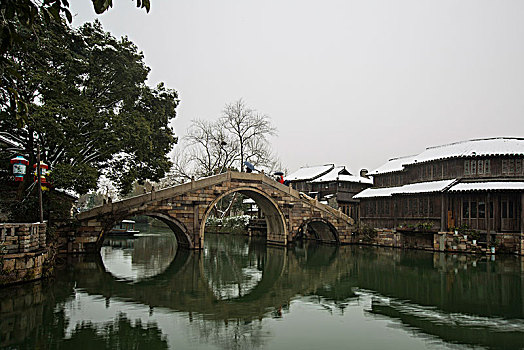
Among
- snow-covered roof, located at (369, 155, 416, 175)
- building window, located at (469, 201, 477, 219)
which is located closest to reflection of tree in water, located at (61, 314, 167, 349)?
building window, located at (469, 201, 477, 219)

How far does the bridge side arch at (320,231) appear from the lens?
93.1 ft

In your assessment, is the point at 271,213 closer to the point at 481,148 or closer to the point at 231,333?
the point at 481,148

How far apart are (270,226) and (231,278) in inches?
548

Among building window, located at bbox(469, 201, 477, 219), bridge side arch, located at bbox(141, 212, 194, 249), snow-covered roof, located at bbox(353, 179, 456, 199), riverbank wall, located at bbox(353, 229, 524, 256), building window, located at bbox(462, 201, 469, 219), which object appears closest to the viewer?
riverbank wall, located at bbox(353, 229, 524, 256)

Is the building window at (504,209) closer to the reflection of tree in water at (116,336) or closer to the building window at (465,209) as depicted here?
the building window at (465,209)

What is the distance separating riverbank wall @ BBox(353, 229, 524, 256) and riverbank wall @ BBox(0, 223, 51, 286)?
2047 centimetres

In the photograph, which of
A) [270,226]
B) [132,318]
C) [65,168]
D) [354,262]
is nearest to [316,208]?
[270,226]

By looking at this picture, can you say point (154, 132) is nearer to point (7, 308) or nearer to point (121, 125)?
point (121, 125)

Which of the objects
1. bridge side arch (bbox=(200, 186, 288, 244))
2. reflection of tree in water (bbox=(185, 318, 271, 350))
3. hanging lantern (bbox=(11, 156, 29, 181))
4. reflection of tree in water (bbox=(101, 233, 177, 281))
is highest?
hanging lantern (bbox=(11, 156, 29, 181))

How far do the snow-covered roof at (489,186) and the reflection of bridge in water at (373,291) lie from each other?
3606mm

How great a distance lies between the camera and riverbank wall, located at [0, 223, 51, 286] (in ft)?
37.9

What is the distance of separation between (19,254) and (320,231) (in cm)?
2323

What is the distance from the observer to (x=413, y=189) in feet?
83.9

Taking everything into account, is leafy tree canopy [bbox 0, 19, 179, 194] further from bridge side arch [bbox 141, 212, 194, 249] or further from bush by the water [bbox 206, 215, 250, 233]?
bush by the water [bbox 206, 215, 250, 233]
